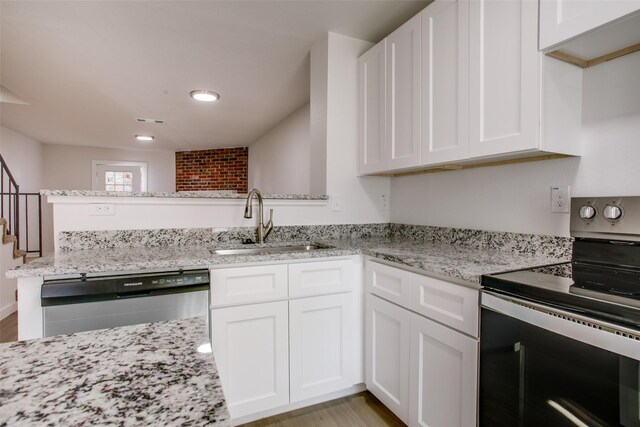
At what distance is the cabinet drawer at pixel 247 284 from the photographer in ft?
4.99

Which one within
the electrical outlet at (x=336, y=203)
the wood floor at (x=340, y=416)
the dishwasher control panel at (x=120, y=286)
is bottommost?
the wood floor at (x=340, y=416)

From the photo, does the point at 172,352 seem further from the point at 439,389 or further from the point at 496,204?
the point at 496,204

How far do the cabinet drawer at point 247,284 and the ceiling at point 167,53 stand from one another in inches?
60.0

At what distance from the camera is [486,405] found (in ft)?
3.70

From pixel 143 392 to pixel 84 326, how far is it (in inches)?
45.3

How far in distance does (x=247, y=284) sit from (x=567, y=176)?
149 centimetres

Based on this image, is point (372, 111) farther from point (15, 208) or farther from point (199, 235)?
point (15, 208)

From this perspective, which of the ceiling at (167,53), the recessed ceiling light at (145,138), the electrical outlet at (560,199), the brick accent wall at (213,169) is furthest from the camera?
the brick accent wall at (213,169)

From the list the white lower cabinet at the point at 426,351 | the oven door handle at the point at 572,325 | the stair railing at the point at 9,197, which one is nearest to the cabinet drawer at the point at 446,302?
the white lower cabinet at the point at 426,351

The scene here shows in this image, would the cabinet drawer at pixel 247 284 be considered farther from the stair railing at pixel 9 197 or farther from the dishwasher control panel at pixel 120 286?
the stair railing at pixel 9 197

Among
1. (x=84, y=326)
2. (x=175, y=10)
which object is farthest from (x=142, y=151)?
(x=84, y=326)

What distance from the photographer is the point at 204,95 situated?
329cm

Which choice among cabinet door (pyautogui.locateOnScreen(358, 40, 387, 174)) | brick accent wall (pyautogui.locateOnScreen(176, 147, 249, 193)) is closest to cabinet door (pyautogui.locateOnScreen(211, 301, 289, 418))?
cabinet door (pyautogui.locateOnScreen(358, 40, 387, 174))

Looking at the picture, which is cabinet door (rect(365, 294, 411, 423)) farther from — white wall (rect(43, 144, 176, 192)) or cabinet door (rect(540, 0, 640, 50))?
white wall (rect(43, 144, 176, 192))
